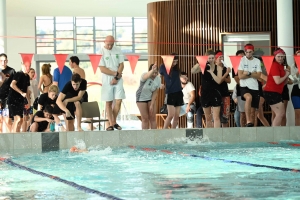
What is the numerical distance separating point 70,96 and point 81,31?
14913 millimetres

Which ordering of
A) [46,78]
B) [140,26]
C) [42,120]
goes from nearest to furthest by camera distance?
[42,120]
[46,78]
[140,26]

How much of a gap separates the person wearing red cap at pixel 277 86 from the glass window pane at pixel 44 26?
15.7 m

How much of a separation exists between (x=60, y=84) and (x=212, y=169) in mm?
5523

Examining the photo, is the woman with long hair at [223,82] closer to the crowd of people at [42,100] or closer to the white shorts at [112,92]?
the white shorts at [112,92]

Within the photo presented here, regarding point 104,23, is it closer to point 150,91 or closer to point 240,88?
point 150,91

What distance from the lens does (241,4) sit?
595 inches

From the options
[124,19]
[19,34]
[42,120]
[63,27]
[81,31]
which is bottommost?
[42,120]

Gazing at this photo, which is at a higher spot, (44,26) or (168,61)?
(44,26)

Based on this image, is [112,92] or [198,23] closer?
[112,92]

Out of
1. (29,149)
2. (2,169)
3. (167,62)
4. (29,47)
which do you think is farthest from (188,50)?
(29,47)

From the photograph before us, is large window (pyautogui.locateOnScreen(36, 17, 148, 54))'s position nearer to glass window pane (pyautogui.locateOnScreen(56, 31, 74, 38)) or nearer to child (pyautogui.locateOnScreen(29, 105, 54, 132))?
glass window pane (pyautogui.locateOnScreen(56, 31, 74, 38))

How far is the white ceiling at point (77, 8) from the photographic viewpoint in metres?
20.2

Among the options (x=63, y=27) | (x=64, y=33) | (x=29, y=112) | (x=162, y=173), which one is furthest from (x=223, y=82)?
(x=63, y=27)

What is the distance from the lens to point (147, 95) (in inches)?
448
